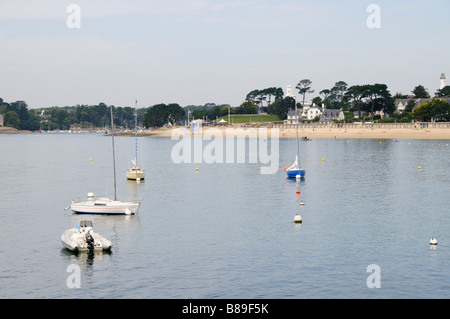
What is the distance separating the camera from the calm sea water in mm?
38594

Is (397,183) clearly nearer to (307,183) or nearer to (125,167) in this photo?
(307,183)

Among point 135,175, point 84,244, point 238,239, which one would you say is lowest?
point 238,239

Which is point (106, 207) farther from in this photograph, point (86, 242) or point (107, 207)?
point (86, 242)

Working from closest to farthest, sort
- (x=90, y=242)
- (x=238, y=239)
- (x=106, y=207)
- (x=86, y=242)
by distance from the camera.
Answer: (x=90, y=242) < (x=86, y=242) < (x=238, y=239) < (x=106, y=207)

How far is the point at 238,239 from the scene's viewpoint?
171ft

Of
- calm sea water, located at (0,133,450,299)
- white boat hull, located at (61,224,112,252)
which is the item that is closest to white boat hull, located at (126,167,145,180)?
calm sea water, located at (0,133,450,299)

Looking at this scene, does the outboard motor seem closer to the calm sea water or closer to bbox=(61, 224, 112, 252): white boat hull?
bbox=(61, 224, 112, 252): white boat hull

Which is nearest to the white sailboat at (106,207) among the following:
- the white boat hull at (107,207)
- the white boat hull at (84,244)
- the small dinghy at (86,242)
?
the white boat hull at (107,207)

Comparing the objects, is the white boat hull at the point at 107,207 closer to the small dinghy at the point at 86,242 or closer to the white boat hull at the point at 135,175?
the small dinghy at the point at 86,242

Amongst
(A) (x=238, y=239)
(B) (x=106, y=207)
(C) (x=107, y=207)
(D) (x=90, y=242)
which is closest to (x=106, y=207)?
(B) (x=106, y=207)

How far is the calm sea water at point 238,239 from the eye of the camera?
3859cm

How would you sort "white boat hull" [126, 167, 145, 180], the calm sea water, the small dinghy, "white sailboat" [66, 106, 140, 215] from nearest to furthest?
1. the calm sea water
2. the small dinghy
3. "white sailboat" [66, 106, 140, 215]
4. "white boat hull" [126, 167, 145, 180]
